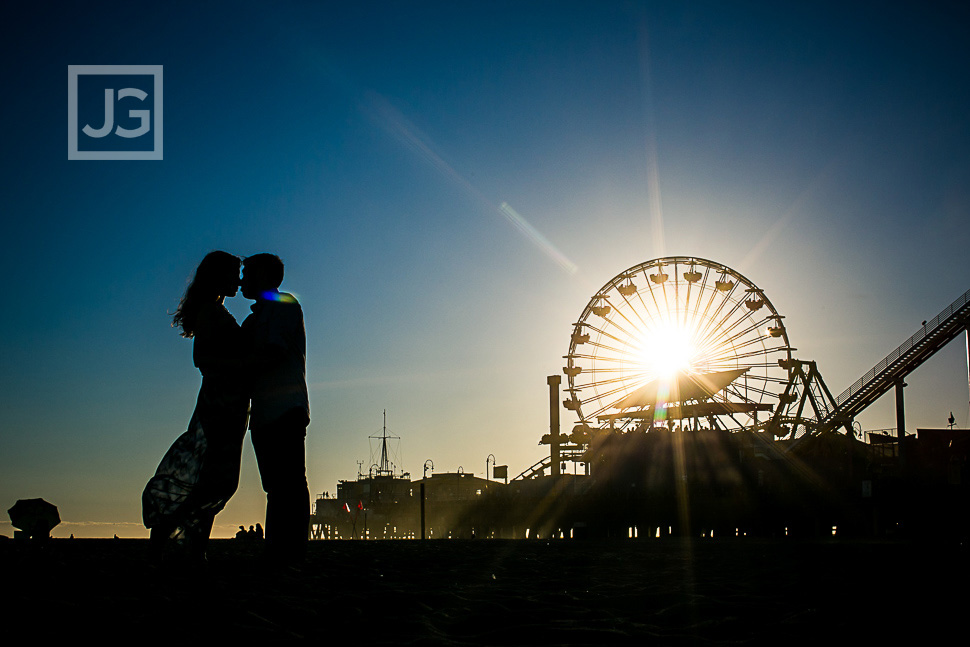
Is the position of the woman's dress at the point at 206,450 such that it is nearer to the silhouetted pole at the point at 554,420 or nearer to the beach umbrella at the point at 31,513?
the beach umbrella at the point at 31,513

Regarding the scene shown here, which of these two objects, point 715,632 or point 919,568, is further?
point 919,568

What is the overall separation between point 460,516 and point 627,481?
14256 millimetres

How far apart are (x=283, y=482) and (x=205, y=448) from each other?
58 centimetres

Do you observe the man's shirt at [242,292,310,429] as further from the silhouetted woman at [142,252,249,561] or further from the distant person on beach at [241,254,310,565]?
the silhouetted woman at [142,252,249,561]

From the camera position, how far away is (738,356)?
47.2 m

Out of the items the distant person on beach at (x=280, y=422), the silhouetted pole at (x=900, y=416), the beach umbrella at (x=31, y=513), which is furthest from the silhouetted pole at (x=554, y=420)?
the distant person on beach at (x=280, y=422)

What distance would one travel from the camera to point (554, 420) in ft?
213

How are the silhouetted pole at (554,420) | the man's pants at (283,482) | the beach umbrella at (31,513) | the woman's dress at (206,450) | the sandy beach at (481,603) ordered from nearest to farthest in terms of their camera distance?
the sandy beach at (481,603) < the woman's dress at (206,450) < the man's pants at (283,482) < the beach umbrella at (31,513) < the silhouetted pole at (554,420)

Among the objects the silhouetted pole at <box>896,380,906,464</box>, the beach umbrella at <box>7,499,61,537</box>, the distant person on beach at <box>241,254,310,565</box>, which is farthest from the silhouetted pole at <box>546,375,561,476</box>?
the distant person on beach at <box>241,254,310,565</box>

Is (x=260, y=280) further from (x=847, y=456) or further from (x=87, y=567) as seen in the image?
(x=847, y=456)

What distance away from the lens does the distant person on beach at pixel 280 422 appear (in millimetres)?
5836

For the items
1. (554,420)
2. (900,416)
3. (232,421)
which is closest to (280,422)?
(232,421)

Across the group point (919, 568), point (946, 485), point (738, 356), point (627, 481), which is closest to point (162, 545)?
point (919, 568)

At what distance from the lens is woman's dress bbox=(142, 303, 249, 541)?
18.1 feet
